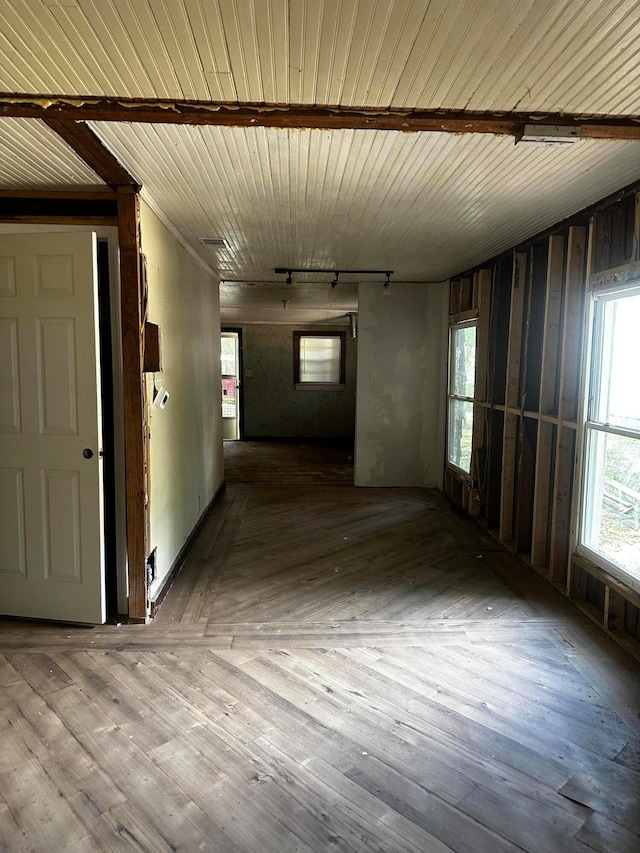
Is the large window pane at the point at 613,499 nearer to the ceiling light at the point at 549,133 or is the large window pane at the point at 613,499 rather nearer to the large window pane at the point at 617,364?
the large window pane at the point at 617,364

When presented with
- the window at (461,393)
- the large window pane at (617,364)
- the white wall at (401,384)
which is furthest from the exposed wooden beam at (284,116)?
the white wall at (401,384)

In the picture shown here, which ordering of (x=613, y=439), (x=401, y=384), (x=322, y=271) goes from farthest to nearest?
(x=401, y=384) → (x=322, y=271) → (x=613, y=439)

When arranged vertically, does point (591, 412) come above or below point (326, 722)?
above

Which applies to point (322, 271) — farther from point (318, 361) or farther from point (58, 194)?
point (318, 361)

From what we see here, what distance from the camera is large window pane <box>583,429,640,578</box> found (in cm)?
266

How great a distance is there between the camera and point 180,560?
146 inches

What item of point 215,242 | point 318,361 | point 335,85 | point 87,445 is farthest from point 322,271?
point 318,361

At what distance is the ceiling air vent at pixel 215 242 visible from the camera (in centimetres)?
376

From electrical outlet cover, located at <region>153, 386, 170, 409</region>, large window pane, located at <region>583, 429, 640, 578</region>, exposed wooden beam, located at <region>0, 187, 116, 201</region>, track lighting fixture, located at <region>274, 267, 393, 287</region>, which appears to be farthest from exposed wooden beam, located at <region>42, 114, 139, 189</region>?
large window pane, located at <region>583, 429, 640, 578</region>

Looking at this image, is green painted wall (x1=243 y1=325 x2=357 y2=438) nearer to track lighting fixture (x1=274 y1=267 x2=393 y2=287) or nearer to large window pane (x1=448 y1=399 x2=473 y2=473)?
large window pane (x1=448 y1=399 x2=473 y2=473)

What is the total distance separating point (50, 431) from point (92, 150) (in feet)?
4.71

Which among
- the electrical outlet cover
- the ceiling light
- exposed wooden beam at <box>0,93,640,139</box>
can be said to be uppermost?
exposed wooden beam at <box>0,93,640,139</box>

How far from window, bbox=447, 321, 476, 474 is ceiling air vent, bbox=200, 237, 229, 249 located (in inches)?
98.0

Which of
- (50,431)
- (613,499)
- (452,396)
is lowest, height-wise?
(613,499)
